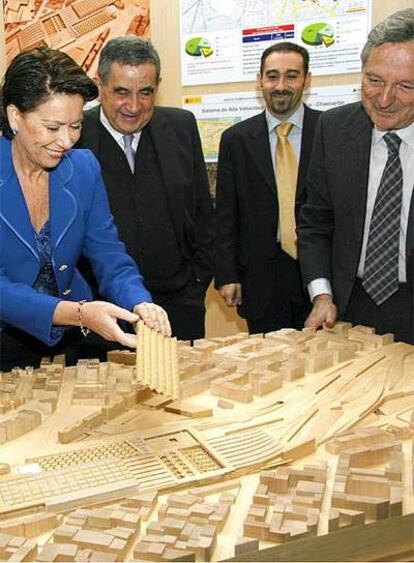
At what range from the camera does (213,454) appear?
1.95 metres

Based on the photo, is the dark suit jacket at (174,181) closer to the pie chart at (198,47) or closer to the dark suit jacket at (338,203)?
the dark suit jacket at (338,203)

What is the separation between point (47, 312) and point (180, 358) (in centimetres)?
54

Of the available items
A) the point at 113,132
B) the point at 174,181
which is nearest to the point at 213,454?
the point at 174,181

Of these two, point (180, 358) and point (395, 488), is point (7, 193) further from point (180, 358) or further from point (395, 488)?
point (395, 488)

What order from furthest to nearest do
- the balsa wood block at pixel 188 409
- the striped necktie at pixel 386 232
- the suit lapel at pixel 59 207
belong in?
the striped necktie at pixel 386 232, the suit lapel at pixel 59 207, the balsa wood block at pixel 188 409

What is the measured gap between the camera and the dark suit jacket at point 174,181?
3715mm

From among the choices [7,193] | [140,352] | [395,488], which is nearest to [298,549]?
[395,488]

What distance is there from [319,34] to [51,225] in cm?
273

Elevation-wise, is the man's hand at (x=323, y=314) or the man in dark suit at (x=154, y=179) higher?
the man in dark suit at (x=154, y=179)

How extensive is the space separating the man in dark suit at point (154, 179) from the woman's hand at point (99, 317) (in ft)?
4.12

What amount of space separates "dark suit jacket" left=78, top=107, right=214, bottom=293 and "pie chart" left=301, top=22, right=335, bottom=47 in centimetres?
128

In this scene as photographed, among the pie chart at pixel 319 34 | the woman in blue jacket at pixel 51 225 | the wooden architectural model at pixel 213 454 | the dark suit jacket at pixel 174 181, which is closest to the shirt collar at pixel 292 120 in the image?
the dark suit jacket at pixel 174 181

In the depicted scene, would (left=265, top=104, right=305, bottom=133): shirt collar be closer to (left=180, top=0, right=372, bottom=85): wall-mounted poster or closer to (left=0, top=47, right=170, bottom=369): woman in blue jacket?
(left=180, top=0, right=372, bottom=85): wall-mounted poster

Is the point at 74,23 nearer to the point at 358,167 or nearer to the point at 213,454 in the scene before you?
the point at 358,167
